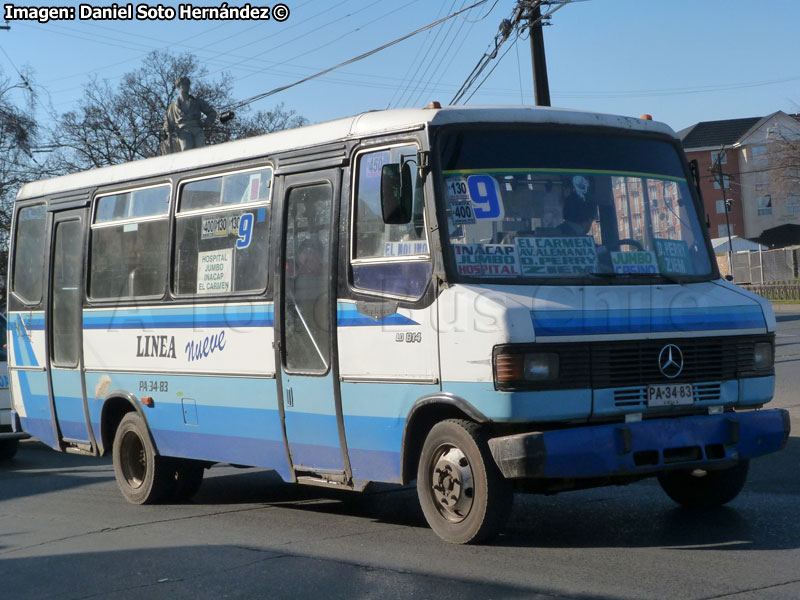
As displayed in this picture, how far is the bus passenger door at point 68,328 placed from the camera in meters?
11.0

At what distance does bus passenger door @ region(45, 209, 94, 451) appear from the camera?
11031 mm

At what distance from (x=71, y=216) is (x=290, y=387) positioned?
408 centimetres

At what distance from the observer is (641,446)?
6.84 meters

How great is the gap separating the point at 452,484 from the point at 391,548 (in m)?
0.61

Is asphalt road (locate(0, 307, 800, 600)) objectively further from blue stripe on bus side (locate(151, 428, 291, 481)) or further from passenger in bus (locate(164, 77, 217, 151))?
passenger in bus (locate(164, 77, 217, 151))

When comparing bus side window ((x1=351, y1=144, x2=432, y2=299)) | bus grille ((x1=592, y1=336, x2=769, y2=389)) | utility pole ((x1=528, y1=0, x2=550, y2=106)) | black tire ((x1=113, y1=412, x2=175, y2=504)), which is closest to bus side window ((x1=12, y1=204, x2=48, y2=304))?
black tire ((x1=113, y1=412, x2=175, y2=504))

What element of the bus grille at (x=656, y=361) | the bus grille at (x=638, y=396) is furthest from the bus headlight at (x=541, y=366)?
the bus grille at (x=638, y=396)

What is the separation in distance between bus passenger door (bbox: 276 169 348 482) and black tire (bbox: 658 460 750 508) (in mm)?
2378

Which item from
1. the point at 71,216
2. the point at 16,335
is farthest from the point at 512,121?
the point at 16,335

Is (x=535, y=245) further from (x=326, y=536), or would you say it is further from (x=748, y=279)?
(x=748, y=279)

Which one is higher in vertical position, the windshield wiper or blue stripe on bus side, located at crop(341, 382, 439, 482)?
the windshield wiper

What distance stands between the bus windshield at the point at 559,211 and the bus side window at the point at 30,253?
599 centimetres

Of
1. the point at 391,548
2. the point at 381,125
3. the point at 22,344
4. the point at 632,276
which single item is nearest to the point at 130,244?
the point at 22,344

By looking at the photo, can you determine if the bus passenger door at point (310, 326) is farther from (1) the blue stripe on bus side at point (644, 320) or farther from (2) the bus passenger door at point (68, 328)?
(2) the bus passenger door at point (68, 328)
